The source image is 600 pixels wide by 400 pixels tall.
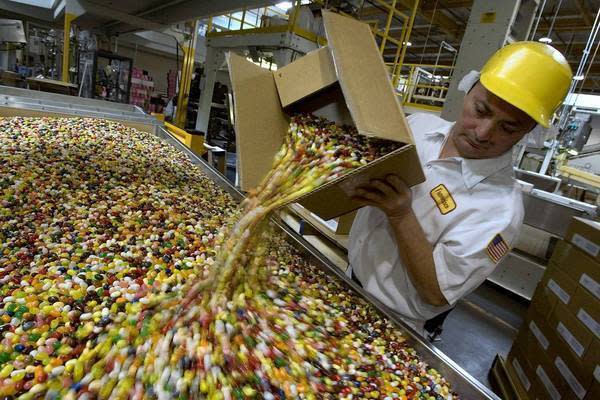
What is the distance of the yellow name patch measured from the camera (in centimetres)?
127

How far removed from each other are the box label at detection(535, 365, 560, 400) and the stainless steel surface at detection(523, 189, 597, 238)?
165 cm

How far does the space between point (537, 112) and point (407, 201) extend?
0.54 m

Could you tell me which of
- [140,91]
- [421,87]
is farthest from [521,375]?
[140,91]

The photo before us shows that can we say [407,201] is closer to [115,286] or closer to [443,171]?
[443,171]

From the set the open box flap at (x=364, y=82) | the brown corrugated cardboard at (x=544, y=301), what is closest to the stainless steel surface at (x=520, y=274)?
the brown corrugated cardboard at (x=544, y=301)

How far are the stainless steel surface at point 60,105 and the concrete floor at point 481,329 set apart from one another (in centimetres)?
360

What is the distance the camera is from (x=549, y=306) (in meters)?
2.29

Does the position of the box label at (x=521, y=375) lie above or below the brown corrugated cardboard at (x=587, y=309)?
below

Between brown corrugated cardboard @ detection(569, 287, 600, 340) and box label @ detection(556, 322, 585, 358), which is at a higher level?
brown corrugated cardboard @ detection(569, 287, 600, 340)

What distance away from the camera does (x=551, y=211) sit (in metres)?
3.35

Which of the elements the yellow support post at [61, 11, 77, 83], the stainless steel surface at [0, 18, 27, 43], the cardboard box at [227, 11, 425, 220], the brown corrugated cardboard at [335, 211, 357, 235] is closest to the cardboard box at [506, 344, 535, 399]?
the brown corrugated cardboard at [335, 211, 357, 235]

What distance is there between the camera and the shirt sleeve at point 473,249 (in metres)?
1.14

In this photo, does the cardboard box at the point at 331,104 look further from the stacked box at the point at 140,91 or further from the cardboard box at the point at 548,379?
the stacked box at the point at 140,91

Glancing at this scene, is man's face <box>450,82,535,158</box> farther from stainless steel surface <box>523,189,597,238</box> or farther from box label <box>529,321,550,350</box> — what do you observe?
stainless steel surface <box>523,189,597,238</box>
